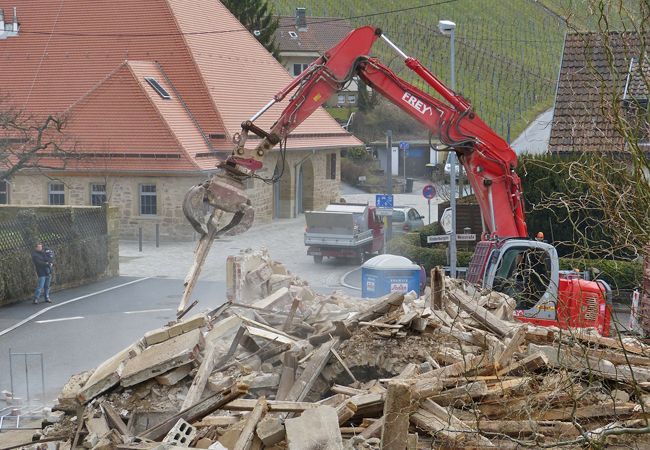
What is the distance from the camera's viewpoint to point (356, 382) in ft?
40.2

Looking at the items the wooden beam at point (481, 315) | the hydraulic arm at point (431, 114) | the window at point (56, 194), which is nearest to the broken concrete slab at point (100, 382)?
the hydraulic arm at point (431, 114)

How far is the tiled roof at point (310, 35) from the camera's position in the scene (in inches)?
2778

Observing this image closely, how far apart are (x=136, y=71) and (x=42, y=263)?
47.8 feet

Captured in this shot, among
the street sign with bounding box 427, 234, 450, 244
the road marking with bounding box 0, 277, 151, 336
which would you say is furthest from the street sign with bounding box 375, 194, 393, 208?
the road marking with bounding box 0, 277, 151, 336

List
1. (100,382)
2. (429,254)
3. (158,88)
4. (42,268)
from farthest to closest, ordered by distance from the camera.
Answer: (158,88) → (429,254) → (42,268) → (100,382)

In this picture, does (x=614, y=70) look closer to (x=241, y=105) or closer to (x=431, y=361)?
(x=431, y=361)

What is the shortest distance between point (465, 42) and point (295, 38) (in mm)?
15436

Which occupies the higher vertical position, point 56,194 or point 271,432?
point 56,194

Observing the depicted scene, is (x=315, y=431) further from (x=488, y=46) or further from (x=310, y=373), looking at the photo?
(x=488, y=46)

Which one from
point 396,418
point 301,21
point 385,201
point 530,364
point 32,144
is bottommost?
point 396,418

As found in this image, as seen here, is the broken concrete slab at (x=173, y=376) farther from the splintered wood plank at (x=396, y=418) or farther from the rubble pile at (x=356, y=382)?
the splintered wood plank at (x=396, y=418)

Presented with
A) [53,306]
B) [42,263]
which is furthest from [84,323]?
[42,263]

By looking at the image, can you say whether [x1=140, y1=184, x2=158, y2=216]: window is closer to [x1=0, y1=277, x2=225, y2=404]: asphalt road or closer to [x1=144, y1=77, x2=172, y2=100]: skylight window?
[x1=144, y1=77, x2=172, y2=100]: skylight window

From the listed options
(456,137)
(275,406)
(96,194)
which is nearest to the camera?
(275,406)
